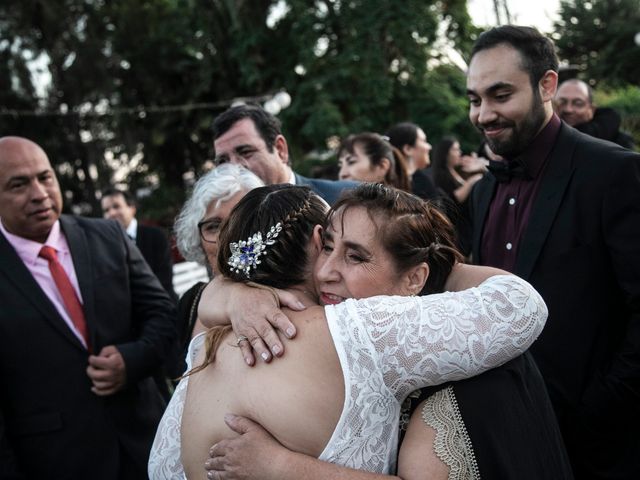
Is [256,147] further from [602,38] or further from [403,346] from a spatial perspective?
[602,38]

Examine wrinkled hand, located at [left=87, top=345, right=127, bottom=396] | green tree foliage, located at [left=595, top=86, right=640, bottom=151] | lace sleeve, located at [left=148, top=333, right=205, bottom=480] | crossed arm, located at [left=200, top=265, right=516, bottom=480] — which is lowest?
green tree foliage, located at [left=595, top=86, right=640, bottom=151]

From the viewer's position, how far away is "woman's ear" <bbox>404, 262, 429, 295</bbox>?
195cm

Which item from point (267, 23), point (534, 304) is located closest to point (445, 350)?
point (534, 304)

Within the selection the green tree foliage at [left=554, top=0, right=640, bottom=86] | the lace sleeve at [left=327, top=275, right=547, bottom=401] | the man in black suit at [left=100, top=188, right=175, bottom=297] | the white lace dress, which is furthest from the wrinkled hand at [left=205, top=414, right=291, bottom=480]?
the green tree foliage at [left=554, top=0, right=640, bottom=86]

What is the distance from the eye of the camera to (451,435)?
65.3 inches

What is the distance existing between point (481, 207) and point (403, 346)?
1693 mm

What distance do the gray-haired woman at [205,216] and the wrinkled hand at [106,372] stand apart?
346 mm

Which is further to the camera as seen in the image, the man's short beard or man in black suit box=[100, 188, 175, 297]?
man in black suit box=[100, 188, 175, 297]

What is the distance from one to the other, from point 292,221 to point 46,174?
6.71 ft

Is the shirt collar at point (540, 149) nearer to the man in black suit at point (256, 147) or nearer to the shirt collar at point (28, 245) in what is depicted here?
the man in black suit at point (256, 147)

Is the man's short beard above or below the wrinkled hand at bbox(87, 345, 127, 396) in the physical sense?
above

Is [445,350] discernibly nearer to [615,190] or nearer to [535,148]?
[615,190]

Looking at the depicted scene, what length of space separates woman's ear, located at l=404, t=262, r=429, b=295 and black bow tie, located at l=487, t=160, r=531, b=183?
1062 millimetres

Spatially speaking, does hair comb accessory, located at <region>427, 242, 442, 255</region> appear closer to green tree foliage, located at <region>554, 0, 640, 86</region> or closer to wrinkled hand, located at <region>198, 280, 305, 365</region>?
wrinkled hand, located at <region>198, 280, 305, 365</region>
